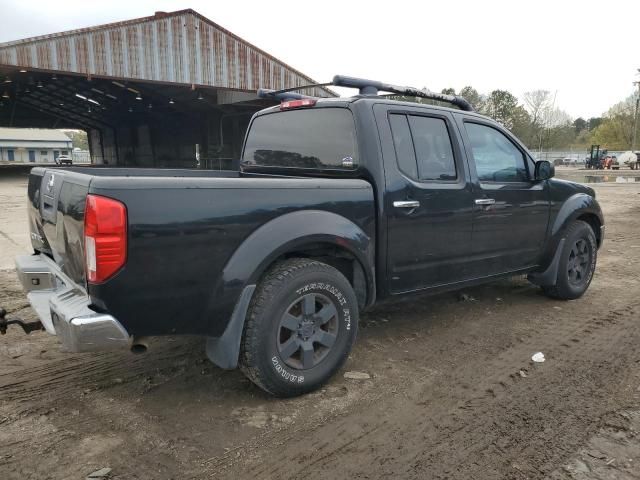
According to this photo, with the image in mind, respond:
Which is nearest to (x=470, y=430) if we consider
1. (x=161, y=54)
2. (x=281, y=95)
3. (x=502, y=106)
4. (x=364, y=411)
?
(x=364, y=411)

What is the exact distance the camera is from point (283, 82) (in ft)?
76.4

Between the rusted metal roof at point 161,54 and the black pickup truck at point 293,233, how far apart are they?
18.1m

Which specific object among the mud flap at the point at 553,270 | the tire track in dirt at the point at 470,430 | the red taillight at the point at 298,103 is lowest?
the tire track in dirt at the point at 470,430

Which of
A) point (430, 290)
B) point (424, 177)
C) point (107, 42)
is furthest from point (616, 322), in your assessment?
point (107, 42)

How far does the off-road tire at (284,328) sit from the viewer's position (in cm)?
278

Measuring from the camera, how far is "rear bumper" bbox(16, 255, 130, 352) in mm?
2343

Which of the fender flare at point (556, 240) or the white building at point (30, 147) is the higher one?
the white building at point (30, 147)

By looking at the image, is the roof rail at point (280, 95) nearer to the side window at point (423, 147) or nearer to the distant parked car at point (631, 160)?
the side window at point (423, 147)

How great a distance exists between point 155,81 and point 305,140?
1959cm

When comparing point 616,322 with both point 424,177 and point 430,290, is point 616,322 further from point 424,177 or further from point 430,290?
point 424,177

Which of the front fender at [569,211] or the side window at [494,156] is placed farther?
the front fender at [569,211]

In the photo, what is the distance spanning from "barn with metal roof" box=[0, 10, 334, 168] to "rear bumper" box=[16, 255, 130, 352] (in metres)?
18.9

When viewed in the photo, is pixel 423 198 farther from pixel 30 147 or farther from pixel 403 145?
pixel 30 147

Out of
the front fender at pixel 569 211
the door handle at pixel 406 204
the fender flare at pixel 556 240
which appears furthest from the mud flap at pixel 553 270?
the door handle at pixel 406 204
